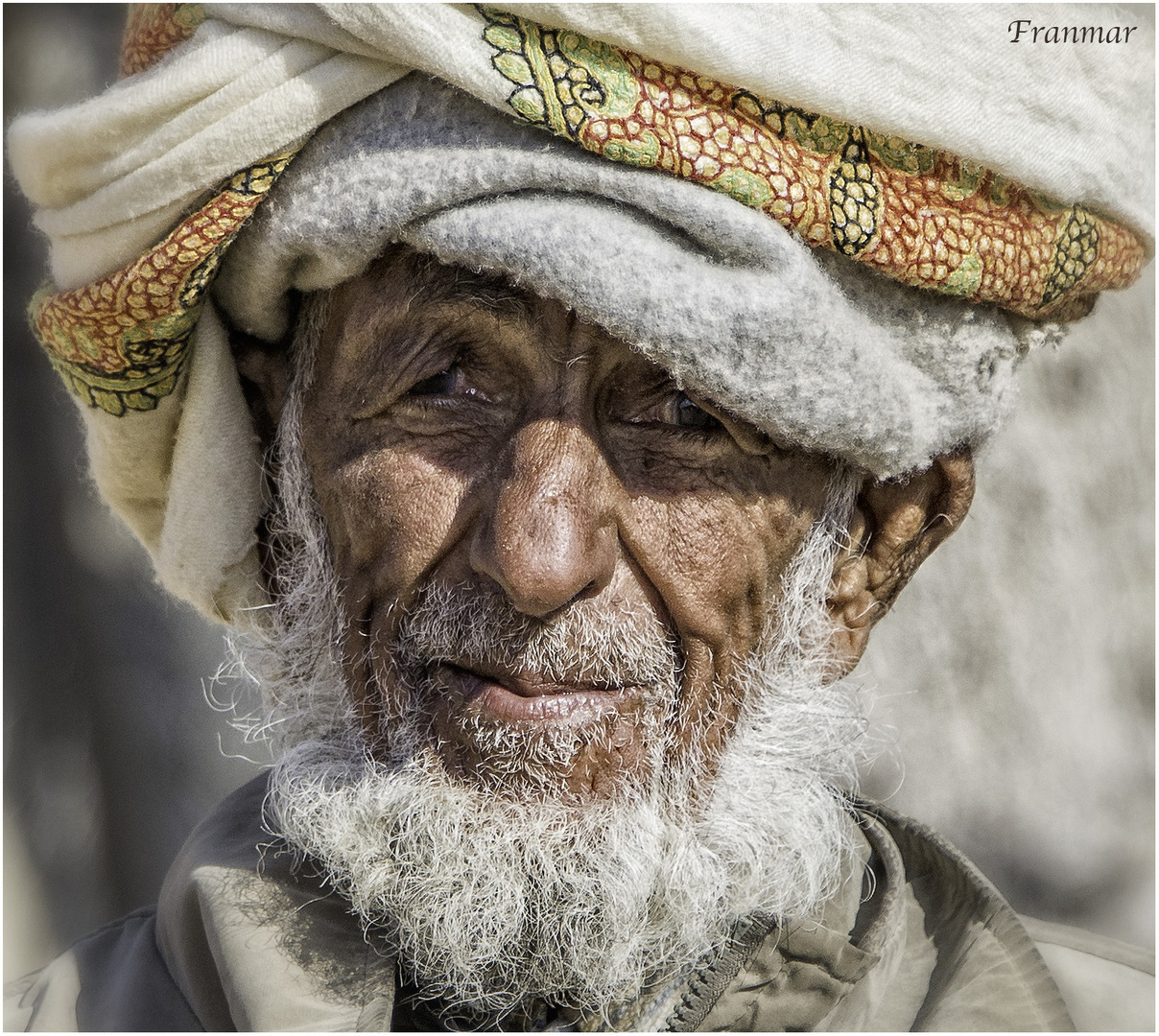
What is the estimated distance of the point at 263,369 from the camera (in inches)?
83.9

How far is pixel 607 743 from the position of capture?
1781mm

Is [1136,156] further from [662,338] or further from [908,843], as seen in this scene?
[908,843]

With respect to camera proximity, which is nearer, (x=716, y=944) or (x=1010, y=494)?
(x=716, y=944)

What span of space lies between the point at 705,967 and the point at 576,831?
371mm

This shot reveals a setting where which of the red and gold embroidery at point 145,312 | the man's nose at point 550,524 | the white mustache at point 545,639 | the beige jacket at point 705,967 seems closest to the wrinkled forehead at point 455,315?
the man's nose at point 550,524

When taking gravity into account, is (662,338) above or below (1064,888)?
above

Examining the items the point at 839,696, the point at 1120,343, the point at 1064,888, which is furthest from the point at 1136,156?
the point at 1064,888

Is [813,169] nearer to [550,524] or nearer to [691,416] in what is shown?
[691,416]

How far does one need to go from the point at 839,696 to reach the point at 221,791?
2774 millimetres

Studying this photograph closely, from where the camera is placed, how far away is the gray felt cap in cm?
159

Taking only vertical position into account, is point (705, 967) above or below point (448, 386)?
below

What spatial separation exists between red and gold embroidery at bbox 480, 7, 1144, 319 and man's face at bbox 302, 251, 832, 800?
304 millimetres

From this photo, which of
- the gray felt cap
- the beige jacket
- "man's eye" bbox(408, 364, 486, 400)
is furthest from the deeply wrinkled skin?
the beige jacket

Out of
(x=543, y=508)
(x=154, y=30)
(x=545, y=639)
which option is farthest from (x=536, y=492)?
(x=154, y=30)
